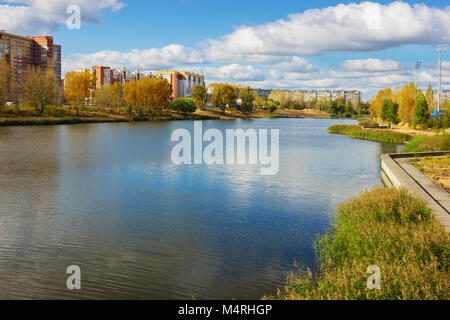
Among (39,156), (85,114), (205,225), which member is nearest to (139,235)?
(205,225)

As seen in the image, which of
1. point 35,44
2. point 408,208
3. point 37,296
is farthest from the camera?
point 35,44

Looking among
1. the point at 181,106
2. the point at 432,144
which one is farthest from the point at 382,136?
the point at 181,106

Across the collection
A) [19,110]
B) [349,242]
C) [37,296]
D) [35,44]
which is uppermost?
A: [35,44]

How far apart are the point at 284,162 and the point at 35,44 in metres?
99.2

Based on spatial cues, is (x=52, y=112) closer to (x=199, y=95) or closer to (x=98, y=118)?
(x=98, y=118)

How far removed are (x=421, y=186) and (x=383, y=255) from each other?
24.9 ft

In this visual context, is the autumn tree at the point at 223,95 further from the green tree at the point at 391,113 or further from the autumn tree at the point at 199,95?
Answer: the green tree at the point at 391,113

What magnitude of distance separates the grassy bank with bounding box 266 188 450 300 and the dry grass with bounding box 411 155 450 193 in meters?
4.89

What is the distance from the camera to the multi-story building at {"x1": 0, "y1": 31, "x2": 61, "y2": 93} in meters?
97.6

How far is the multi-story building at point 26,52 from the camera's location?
320ft

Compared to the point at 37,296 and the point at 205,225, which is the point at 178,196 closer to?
the point at 205,225

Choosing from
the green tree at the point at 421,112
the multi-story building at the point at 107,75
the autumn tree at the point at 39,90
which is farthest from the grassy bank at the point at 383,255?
the multi-story building at the point at 107,75

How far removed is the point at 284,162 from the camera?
75.9 feet

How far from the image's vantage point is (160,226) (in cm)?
1037
